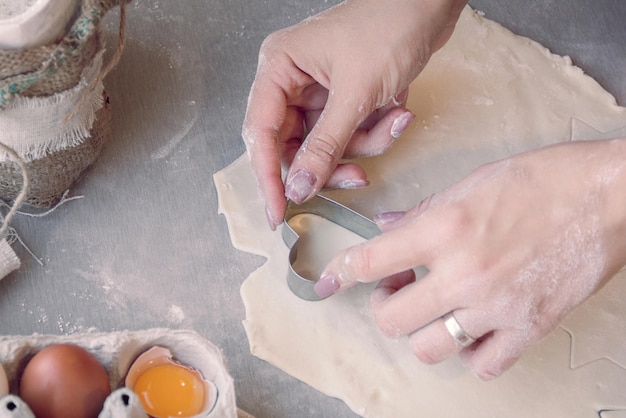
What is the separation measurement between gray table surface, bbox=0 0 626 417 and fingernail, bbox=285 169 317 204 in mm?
158

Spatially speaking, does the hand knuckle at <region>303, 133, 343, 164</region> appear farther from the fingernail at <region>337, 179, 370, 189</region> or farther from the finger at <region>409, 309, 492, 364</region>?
the finger at <region>409, 309, 492, 364</region>

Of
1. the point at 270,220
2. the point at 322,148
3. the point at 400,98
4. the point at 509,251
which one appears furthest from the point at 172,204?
the point at 509,251

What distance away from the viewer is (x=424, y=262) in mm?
831

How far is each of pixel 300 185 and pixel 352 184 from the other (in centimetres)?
13

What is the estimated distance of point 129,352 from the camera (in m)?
0.78

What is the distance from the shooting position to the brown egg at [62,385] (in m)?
0.69

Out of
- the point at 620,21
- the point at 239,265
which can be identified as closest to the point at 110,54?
the point at 239,265

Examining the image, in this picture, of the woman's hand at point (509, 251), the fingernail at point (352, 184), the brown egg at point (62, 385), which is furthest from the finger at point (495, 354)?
the brown egg at point (62, 385)

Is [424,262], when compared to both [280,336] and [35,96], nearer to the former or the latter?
[280,336]

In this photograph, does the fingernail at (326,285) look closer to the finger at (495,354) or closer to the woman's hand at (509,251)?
the woman's hand at (509,251)

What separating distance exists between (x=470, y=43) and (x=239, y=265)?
568 mm

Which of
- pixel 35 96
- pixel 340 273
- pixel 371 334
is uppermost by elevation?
pixel 35 96

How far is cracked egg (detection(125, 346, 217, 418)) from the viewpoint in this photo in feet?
2.63

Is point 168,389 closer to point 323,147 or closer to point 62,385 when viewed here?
point 62,385
